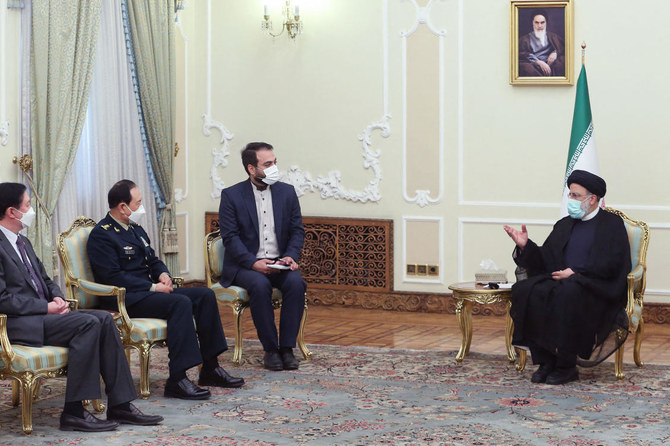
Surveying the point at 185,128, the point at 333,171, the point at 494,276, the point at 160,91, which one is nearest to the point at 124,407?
the point at 494,276

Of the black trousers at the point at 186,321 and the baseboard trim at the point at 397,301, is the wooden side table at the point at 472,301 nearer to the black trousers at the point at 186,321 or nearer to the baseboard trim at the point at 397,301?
the black trousers at the point at 186,321

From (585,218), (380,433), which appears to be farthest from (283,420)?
(585,218)

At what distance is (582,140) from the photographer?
712 cm

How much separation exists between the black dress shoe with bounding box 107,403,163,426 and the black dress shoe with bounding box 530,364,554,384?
2129 mm

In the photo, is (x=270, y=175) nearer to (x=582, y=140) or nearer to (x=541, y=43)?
(x=582, y=140)

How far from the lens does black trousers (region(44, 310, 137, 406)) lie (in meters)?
4.66

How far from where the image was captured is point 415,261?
831cm

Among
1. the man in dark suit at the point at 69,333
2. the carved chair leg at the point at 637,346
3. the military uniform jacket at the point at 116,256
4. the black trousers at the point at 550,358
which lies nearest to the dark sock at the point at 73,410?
the man in dark suit at the point at 69,333

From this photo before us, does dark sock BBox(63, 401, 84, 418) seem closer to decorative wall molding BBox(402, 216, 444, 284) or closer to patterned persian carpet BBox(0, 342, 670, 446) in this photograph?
patterned persian carpet BBox(0, 342, 670, 446)

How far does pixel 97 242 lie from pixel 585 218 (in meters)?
2.81

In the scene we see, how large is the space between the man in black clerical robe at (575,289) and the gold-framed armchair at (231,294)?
138cm

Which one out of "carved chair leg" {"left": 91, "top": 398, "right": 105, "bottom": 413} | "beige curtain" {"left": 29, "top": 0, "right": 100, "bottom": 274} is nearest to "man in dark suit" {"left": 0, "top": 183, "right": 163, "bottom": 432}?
"carved chair leg" {"left": 91, "top": 398, "right": 105, "bottom": 413}

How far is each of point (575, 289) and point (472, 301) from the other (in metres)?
0.73

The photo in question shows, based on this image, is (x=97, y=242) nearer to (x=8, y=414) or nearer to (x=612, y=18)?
(x=8, y=414)
